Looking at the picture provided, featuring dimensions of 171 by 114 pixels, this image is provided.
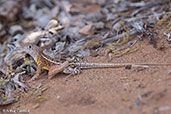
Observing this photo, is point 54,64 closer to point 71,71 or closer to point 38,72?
point 38,72

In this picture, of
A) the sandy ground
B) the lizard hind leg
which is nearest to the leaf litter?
the sandy ground

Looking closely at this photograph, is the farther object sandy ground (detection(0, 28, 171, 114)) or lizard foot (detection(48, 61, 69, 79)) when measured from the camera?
lizard foot (detection(48, 61, 69, 79))

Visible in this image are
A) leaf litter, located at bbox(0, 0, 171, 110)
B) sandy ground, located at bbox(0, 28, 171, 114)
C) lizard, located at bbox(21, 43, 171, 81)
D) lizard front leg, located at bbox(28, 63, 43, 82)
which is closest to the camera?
sandy ground, located at bbox(0, 28, 171, 114)

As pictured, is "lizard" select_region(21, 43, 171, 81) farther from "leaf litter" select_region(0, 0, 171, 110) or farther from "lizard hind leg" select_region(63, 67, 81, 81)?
"leaf litter" select_region(0, 0, 171, 110)

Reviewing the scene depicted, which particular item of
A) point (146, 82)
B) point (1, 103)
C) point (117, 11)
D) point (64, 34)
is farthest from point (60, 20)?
point (146, 82)

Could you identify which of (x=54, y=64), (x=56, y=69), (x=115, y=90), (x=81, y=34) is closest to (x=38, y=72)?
(x=54, y=64)

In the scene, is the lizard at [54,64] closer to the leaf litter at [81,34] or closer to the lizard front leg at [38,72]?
the lizard front leg at [38,72]

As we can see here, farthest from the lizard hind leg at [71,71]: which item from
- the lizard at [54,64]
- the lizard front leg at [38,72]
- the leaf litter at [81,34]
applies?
the lizard front leg at [38,72]

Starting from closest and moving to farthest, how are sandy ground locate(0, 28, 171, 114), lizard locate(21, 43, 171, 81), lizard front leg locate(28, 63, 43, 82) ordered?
1. sandy ground locate(0, 28, 171, 114)
2. lizard locate(21, 43, 171, 81)
3. lizard front leg locate(28, 63, 43, 82)
